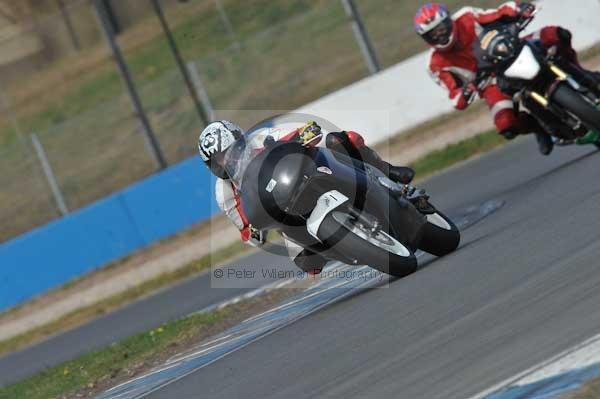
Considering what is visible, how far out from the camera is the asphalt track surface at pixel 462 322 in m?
5.22

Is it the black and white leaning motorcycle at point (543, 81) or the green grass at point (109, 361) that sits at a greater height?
the black and white leaning motorcycle at point (543, 81)

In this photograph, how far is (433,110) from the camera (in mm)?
18375

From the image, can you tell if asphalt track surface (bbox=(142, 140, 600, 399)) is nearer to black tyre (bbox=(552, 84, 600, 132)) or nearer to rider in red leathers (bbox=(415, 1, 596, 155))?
black tyre (bbox=(552, 84, 600, 132))

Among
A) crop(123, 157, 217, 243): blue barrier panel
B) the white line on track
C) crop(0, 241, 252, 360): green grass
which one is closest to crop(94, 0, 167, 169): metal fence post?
crop(123, 157, 217, 243): blue barrier panel

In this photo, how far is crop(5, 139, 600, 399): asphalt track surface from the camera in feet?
17.1

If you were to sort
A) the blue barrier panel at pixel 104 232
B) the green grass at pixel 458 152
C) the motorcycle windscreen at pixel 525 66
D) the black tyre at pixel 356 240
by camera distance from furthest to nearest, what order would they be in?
the blue barrier panel at pixel 104 232
the green grass at pixel 458 152
the motorcycle windscreen at pixel 525 66
the black tyre at pixel 356 240

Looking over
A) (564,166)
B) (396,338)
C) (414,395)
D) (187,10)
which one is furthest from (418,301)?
(187,10)

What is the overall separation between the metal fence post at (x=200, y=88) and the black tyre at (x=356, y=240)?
12.3 m

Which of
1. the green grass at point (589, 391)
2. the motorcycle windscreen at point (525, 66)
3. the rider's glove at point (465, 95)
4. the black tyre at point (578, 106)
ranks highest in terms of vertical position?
the motorcycle windscreen at point (525, 66)

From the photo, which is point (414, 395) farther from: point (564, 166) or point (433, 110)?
point (433, 110)

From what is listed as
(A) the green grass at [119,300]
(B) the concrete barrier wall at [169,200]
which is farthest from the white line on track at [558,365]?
(B) the concrete barrier wall at [169,200]

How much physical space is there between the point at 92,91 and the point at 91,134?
9.83m

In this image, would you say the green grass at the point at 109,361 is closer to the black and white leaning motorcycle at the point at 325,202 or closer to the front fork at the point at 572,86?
the black and white leaning motorcycle at the point at 325,202

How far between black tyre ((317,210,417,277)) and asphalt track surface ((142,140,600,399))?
254 millimetres
